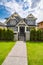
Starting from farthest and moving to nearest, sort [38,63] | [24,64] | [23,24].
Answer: [23,24]
[38,63]
[24,64]

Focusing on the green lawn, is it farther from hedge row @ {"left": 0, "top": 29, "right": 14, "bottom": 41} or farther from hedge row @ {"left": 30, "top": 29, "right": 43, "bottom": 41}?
hedge row @ {"left": 0, "top": 29, "right": 14, "bottom": 41}

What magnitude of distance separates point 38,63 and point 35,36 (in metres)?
14.6

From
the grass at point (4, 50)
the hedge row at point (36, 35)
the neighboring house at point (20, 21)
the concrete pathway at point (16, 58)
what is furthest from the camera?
the neighboring house at point (20, 21)

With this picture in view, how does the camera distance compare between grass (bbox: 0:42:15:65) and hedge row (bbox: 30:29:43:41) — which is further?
hedge row (bbox: 30:29:43:41)

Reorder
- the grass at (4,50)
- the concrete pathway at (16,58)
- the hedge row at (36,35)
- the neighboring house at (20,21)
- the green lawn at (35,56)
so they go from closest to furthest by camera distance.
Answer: the concrete pathway at (16,58)
the green lawn at (35,56)
the grass at (4,50)
the hedge row at (36,35)
the neighboring house at (20,21)

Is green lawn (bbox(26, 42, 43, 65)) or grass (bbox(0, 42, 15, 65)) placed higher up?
grass (bbox(0, 42, 15, 65))

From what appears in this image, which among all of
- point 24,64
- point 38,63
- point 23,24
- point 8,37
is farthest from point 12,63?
point 23,24

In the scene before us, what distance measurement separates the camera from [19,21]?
41844mm

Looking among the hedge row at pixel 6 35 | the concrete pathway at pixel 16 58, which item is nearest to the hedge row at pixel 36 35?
the hedge row at pixel 6 35

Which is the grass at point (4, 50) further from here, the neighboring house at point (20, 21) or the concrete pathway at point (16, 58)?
the neighboring house at point (20, 21)

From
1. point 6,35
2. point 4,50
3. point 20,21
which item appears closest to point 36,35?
point 6,35

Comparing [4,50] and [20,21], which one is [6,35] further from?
[20,21]

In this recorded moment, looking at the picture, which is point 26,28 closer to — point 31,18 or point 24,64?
point 31,18

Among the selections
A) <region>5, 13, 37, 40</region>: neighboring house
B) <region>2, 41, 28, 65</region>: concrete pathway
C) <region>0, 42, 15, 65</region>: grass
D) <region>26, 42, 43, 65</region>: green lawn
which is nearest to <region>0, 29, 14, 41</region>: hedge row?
<region>0, 42, 15, 65</region>: grass
